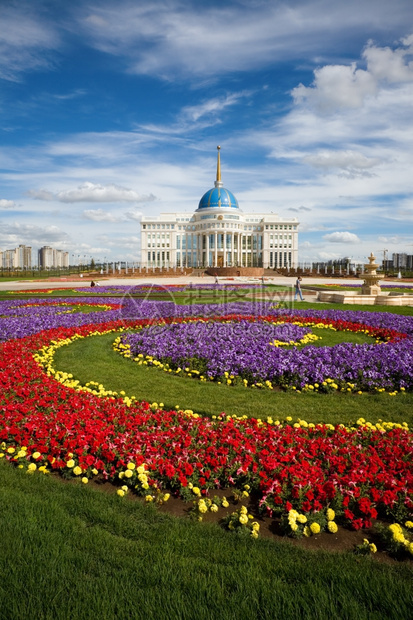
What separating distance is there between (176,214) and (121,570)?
9082 centimetres

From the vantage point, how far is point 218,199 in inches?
3292

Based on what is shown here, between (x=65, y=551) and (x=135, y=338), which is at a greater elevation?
(x=135, y=338)

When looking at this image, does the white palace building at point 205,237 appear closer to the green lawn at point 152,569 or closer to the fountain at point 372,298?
the fountain at point 372,298

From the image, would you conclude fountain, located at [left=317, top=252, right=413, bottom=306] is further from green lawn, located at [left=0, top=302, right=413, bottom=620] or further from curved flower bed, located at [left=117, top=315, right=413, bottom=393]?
green lawn, located at [left=0, top=302, right=413, bottom=620]

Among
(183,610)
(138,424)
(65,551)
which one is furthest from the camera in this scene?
(138,424)

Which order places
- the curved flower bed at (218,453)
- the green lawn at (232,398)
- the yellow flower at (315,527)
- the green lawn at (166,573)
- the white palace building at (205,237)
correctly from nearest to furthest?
the green lawn at (166,573) → the yellow flower at (315,527) → the curved flower bed at (218,453) → the green lawn at (232,398) → the white palace building at (205,237)

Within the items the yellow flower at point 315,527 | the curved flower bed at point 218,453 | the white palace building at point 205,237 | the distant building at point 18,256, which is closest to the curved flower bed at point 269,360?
the curved flower bed at point 218,453

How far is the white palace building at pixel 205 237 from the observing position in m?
83.4

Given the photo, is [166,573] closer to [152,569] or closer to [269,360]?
[152,569]

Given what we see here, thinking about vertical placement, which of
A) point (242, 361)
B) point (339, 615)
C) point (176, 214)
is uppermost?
point (176, 214)

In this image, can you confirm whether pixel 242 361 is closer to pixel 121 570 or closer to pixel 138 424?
pixel 138 424

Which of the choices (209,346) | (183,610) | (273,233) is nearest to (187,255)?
(273,233)

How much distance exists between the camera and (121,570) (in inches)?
95.7

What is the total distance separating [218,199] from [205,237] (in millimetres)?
8646
